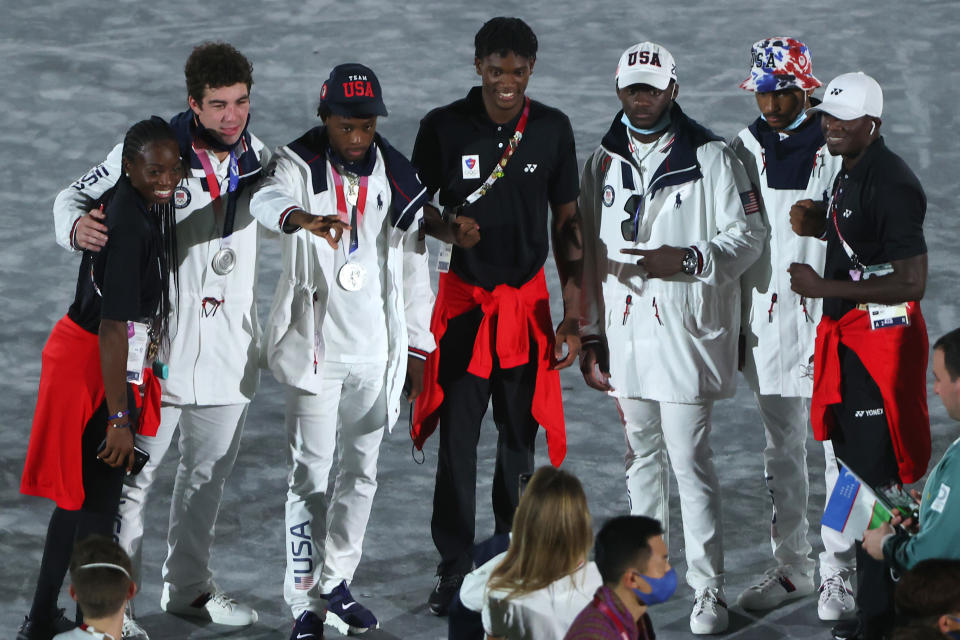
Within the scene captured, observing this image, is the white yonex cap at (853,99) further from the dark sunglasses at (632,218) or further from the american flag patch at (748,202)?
the dark sunglasses at (632,218)

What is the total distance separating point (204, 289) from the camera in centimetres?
529

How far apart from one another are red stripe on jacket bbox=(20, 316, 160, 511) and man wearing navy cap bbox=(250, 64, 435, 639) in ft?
2.35

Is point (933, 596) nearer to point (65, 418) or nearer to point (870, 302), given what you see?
point (870, 302)

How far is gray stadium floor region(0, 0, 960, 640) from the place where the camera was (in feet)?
19.9

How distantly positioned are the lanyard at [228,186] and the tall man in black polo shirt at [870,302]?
2128mm

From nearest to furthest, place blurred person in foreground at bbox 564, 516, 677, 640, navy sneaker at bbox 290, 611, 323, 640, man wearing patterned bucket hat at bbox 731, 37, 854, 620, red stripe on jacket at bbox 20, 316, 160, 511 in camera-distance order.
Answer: blurred person in foreground at bbox 564, 516, 677, 640 < red stripe on jacket at bbox 20, 316, 160, 511 < navy sneaker at bbox 290, 611, 323, 640 < man wearing patterned bucket hat at bbox 731, 37, 854, 620

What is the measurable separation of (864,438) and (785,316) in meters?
0.71

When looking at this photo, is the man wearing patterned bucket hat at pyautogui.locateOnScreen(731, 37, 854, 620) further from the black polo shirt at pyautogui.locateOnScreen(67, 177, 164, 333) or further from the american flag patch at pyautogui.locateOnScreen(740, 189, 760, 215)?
the black polo shirt at pyautogui.locateOnScreen(67, 177, 164, 333)

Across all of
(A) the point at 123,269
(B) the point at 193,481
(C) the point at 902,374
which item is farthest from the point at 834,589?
(A) the point at 123,269

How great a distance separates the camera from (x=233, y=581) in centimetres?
589

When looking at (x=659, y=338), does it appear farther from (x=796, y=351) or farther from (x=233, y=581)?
(x=233, y=581)

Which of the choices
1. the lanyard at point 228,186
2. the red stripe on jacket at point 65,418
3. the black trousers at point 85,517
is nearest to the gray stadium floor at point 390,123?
the black trousers at point 85,517

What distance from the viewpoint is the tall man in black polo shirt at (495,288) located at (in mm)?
5602

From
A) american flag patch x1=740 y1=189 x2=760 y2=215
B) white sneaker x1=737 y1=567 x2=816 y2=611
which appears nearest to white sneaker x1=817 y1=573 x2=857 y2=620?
white sneaker x1=737 y1=567 x2=816 y2=611
